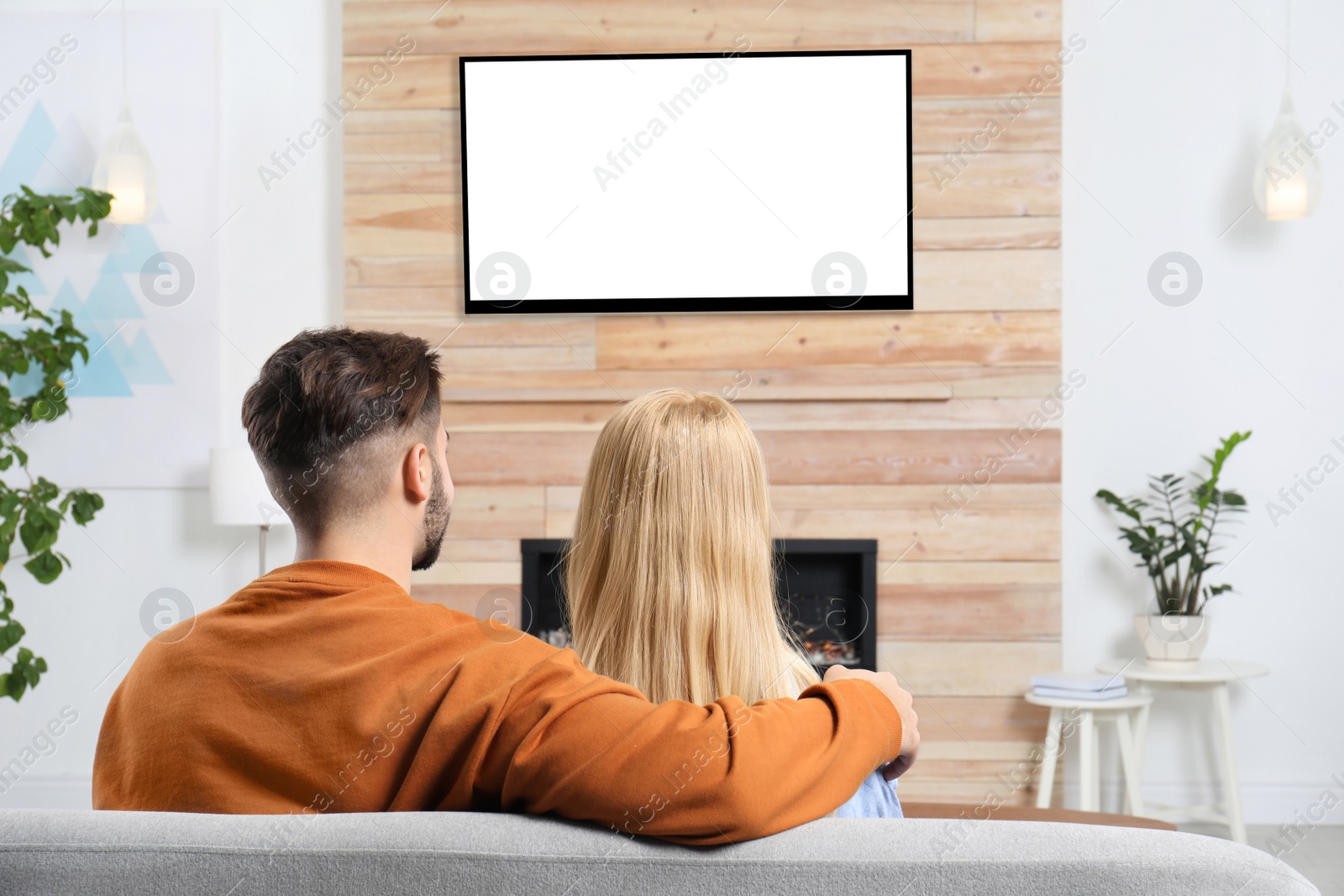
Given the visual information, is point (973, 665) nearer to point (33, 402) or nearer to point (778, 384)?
point (778, 384)

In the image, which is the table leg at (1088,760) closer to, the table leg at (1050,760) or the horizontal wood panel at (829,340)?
the table leg at (1050,760)

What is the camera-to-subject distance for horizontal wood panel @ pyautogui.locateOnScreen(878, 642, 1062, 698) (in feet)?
10.2

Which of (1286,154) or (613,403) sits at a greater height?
(1286,154)

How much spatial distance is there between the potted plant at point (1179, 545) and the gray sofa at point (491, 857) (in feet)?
8.31

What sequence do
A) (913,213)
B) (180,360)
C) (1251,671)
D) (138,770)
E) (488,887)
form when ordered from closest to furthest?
1. (488,887)
2. (138,770)
3. (1251,671)
4. (913,213)
5. (180,360)

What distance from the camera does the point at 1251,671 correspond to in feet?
9.58

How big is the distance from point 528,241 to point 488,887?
105 inches

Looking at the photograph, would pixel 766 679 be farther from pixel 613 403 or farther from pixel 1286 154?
pixel 1286 154

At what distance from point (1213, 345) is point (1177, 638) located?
0.95m

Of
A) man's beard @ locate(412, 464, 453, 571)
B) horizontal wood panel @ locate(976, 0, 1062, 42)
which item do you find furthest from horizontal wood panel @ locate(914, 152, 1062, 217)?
man's beard @ locate(412, 464, 453, 571)

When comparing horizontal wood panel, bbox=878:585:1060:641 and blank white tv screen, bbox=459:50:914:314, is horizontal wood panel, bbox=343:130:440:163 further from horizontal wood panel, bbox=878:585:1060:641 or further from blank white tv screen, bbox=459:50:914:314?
horizontal wood panel, bbox=878:585:1060:641

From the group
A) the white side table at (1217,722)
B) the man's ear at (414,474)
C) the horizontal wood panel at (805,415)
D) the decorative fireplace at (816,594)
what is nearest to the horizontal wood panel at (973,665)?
the decorative fireplace at (816,594)

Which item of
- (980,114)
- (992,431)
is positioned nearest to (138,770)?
(992,431)

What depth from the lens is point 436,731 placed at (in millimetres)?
782
